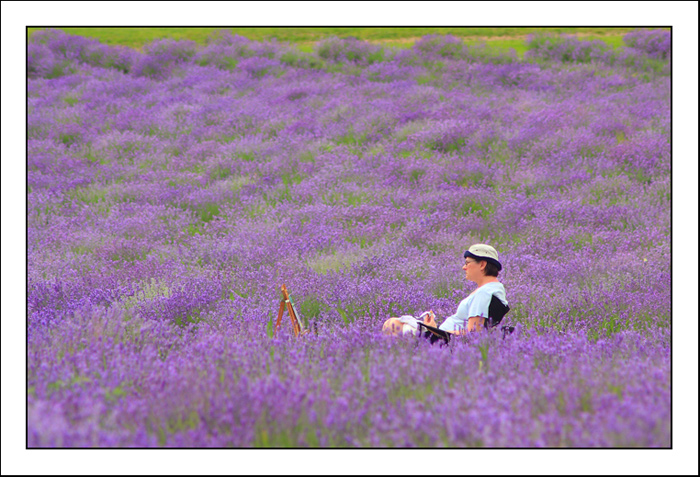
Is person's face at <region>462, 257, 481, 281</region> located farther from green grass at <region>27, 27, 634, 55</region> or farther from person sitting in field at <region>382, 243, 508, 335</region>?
green grass at <region>27, 27, 634, 55</region>

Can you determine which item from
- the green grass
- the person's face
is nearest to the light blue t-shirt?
the person's face

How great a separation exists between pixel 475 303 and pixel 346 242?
218 centimetres

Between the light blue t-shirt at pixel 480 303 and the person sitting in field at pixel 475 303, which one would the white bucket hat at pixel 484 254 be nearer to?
the person sitting in field at pixel 475 303

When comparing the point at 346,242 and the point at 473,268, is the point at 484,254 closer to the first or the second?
the point at 473,268

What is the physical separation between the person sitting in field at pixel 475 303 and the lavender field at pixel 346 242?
6.0 inches

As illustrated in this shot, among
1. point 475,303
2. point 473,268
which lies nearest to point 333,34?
point 473,268

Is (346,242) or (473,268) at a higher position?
(346,242)

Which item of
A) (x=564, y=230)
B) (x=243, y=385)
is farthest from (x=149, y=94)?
(x=243, y=385)

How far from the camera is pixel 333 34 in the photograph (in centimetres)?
1336

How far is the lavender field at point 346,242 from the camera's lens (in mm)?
1819

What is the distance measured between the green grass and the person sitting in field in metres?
11.3

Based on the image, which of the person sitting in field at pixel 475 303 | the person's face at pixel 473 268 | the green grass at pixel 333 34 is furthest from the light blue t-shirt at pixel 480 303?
the green grass at pixel 333 34

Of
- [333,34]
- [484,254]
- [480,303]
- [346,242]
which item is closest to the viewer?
[480,303]

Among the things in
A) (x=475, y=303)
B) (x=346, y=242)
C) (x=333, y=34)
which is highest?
(x=333, y=34)
